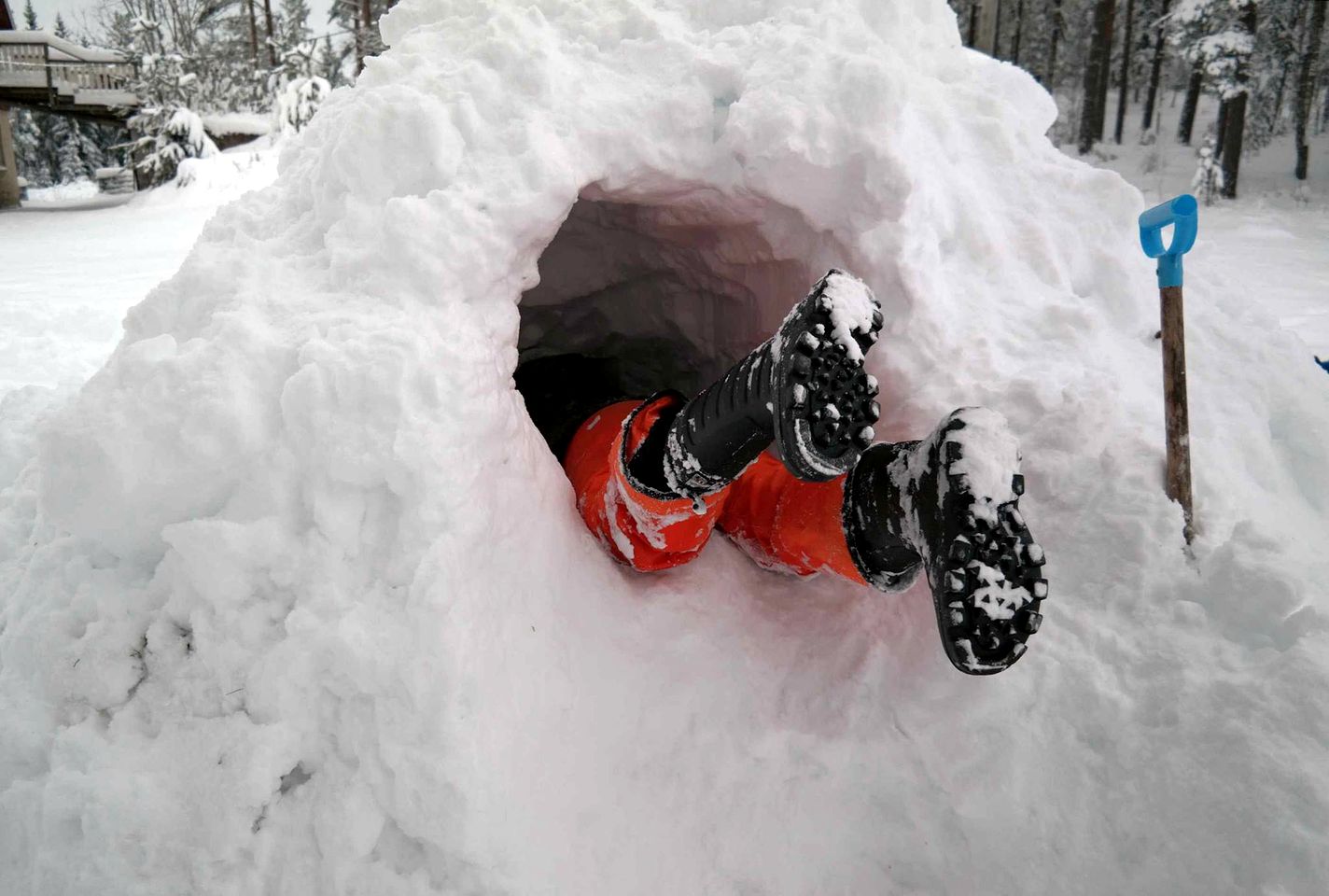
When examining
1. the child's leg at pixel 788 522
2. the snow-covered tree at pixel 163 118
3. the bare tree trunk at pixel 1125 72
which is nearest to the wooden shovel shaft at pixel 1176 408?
the child's leg at pixel 788 522

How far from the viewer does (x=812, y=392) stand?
1.27m

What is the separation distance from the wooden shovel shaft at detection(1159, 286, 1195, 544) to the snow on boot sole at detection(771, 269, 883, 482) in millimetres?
720

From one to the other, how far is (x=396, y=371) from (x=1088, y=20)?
29.9m

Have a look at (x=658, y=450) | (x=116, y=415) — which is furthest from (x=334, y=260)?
(x=658, y=450)

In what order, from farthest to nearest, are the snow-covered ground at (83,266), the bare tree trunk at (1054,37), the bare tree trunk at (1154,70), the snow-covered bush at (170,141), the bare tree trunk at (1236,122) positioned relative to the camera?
the bare tree trunk at (1054,37) → the bare tree trunk at (1154,70) → the bare tree trunk at (1236,122) → the snow-covered bush at (170,141) → the snow-covered ground at (83,266)

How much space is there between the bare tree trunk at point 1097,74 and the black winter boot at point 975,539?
18260mm

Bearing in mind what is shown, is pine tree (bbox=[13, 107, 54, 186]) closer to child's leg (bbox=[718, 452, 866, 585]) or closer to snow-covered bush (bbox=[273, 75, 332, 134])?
snow-covered bush (bbox=[273, 75, 332, 134])

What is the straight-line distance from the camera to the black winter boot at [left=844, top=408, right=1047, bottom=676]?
1.19 metres

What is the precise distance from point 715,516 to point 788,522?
0.60 ft

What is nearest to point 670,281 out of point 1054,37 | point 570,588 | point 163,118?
point 570,588

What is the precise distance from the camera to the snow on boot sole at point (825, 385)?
1264 millimetres

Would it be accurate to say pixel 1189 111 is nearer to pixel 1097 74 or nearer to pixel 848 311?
pixel 1097 74

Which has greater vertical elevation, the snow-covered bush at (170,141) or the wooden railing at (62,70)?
the wooden railing at (62,70)

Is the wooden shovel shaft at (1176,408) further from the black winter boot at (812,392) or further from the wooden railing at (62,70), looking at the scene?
the wooden railing at (62,70)
